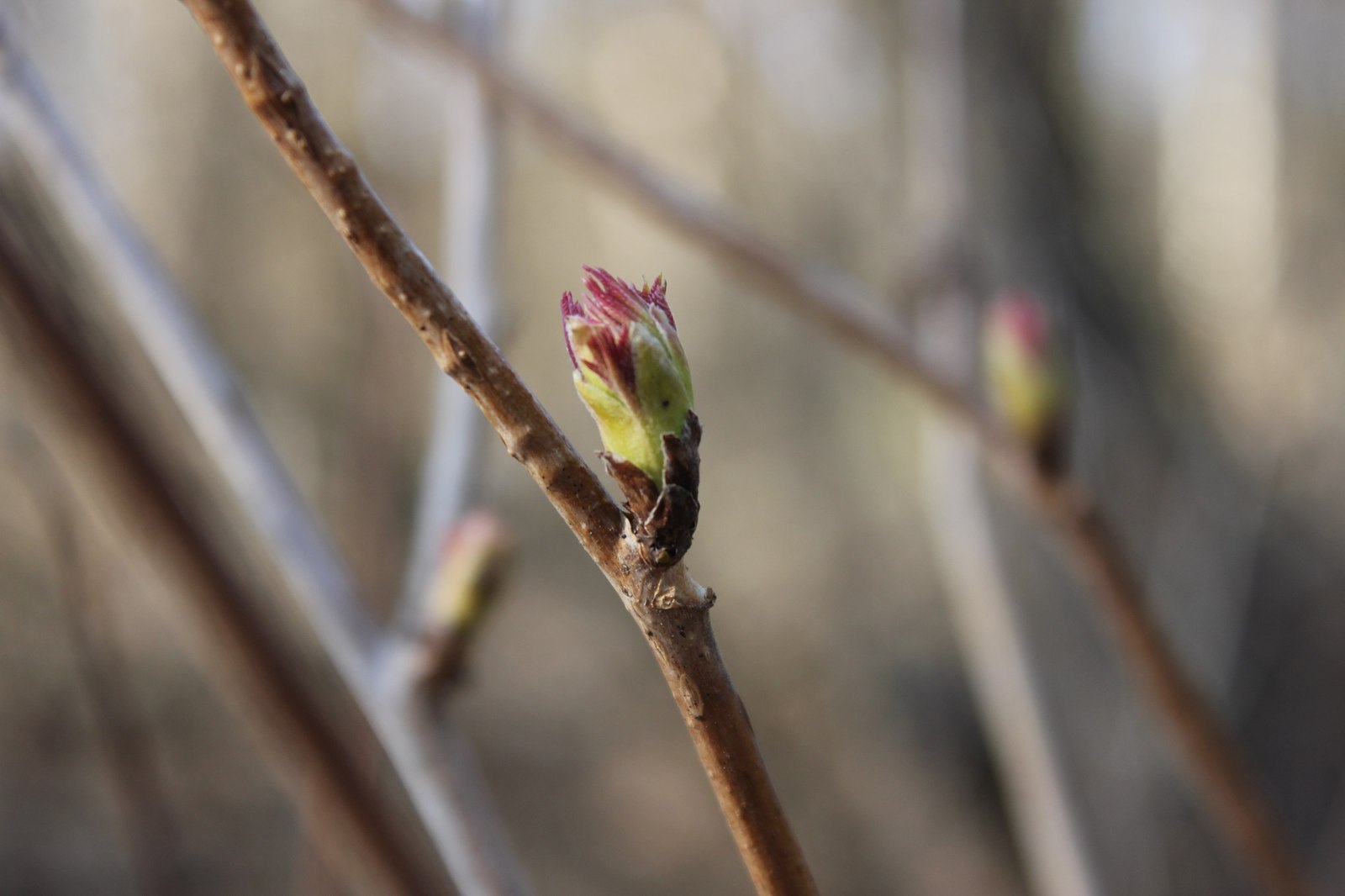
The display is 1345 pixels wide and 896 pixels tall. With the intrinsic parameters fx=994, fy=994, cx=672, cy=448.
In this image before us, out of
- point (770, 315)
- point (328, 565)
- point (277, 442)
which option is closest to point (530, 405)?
point (328, 565)

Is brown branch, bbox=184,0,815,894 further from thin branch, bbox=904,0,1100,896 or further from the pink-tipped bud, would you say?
thin branch, bbox=904,0,1100,896

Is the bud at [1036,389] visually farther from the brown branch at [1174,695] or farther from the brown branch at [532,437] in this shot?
the brown branch at [532,437]

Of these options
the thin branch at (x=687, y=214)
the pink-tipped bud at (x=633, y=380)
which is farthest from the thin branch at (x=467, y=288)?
the pink-tipped bud at (x=633, y=380)

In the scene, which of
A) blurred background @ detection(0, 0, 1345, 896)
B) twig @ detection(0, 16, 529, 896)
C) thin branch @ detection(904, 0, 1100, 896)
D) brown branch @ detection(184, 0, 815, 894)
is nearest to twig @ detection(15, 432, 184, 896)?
twig @ detection(0, 16, 529, 896)

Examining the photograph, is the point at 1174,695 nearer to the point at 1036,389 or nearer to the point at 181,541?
the point at 1036,389

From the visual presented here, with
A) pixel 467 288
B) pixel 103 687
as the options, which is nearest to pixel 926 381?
pixel 467 288
